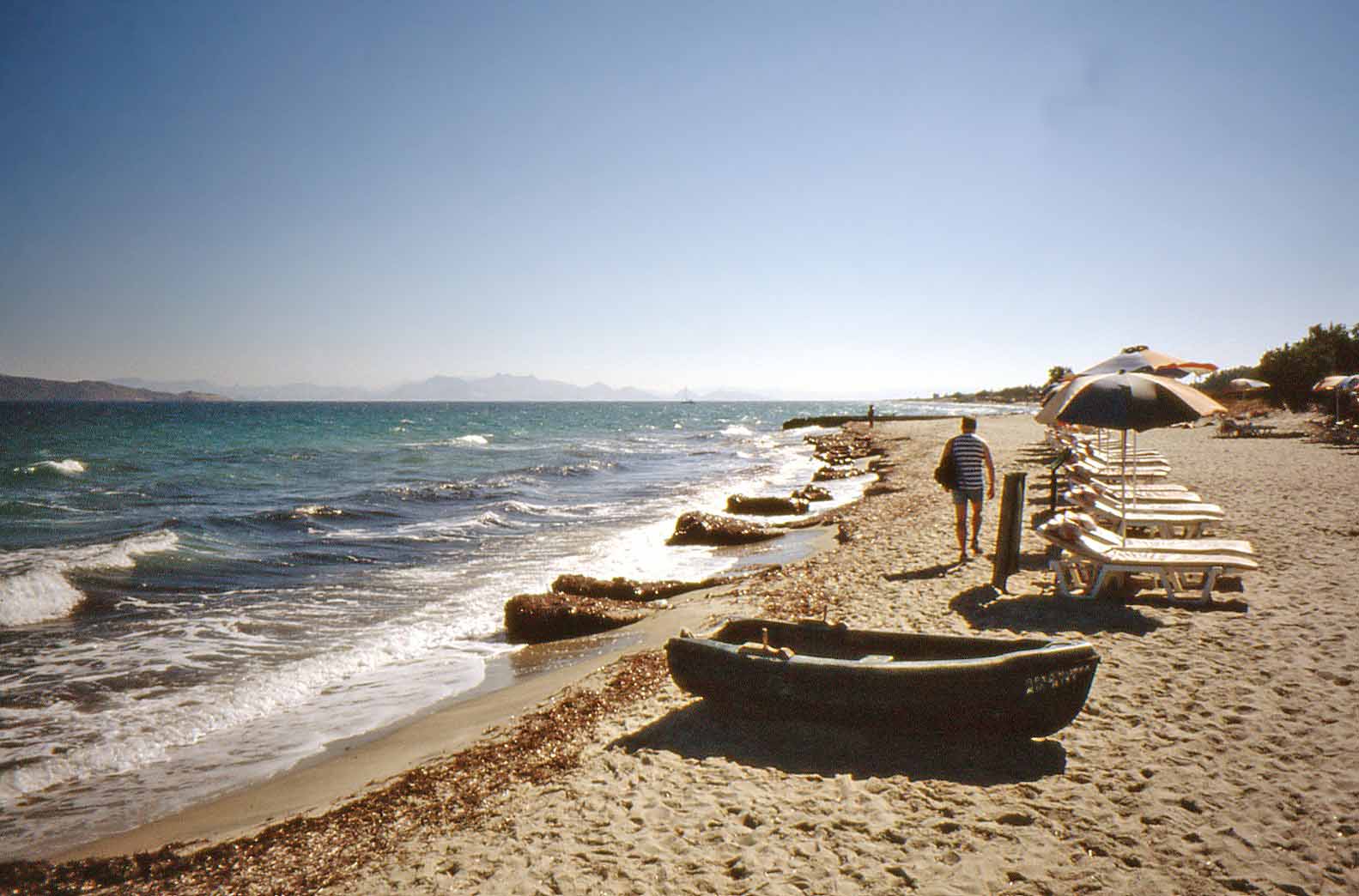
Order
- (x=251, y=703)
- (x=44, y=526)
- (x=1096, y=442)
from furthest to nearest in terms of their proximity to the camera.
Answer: (x=1096, y=442), (x=44, y=526), (x=251, y=703)

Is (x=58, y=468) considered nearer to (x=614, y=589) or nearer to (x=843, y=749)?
(x=614, y=589)

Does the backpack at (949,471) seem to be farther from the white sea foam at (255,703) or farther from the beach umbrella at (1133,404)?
the white sea foam at (255,703)

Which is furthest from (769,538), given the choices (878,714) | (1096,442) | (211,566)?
(1096,442)

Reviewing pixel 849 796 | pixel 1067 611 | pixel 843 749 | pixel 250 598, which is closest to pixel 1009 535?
pixel 1067 611

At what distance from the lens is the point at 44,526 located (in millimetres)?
17625

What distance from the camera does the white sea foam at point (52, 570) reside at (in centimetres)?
1066

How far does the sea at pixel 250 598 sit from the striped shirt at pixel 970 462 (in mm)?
4256

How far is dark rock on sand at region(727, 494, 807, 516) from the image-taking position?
721 inches

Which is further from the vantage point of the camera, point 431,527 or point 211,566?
point 431,527

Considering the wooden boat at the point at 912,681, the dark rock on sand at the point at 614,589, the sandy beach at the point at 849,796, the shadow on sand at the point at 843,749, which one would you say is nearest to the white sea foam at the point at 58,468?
the dark rock on sand at the point at 614,589

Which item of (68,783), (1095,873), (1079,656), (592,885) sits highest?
(1079,656)

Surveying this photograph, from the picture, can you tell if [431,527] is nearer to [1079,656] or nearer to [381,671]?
[381,671]

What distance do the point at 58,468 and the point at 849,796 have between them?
3624 centimetres

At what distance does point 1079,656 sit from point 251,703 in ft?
26.4
